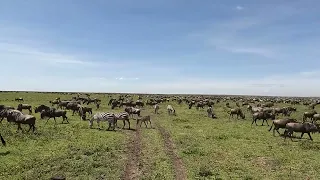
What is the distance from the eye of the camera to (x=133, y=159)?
2192 centimetres

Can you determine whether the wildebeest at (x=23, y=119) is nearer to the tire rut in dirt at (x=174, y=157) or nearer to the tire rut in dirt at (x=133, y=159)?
the tire rut in dirt at (x=133, y=159)

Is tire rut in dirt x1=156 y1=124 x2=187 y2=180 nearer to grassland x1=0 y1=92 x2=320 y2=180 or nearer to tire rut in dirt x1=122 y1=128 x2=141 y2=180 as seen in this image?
grassland x1=0 y1=92 x2=320 y2=180

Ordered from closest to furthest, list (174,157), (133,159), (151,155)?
(133,159)
(174,157)
(151,155)

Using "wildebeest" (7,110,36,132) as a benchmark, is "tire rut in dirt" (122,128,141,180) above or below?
below

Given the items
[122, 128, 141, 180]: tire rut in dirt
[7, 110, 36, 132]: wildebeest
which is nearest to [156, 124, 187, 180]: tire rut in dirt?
[122, 128, 141, 180]: tire rut in dirt

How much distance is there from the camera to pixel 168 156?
23.0m

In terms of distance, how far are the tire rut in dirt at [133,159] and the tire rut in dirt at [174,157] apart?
2.09 metres

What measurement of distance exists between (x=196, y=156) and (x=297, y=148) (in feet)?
29.4

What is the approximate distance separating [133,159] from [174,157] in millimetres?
2787

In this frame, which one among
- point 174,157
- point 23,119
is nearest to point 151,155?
point 174,157

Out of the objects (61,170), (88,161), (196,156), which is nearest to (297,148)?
(196,156)

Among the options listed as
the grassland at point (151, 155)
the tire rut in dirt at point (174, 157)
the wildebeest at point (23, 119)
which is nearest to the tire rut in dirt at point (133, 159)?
the grassland at point (151, 155)

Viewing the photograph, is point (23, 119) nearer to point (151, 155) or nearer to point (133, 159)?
point (133, 159)

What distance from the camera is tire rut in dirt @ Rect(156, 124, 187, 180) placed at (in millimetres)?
18603
